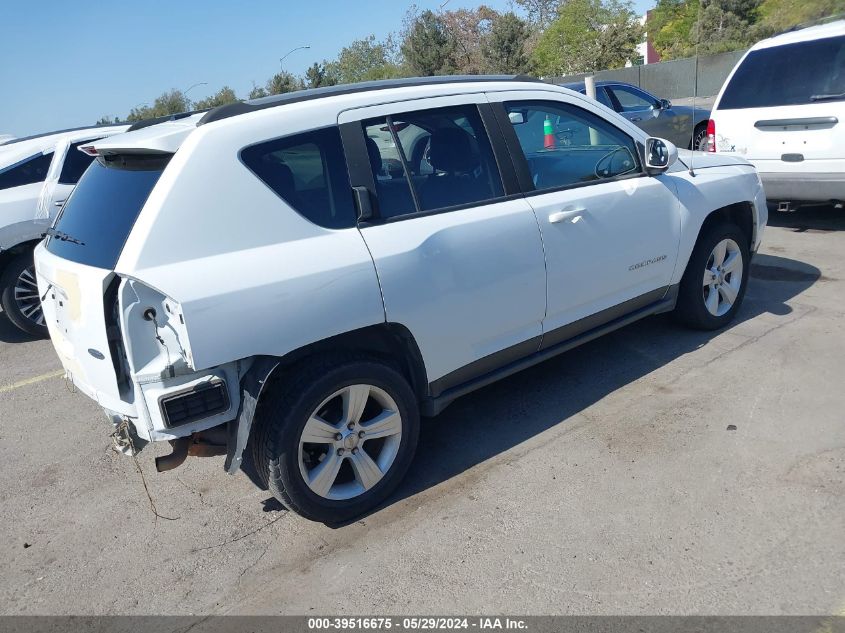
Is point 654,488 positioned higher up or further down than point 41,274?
further down

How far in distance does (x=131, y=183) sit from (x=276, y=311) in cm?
89

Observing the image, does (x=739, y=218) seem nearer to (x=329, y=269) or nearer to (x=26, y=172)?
(x=329, y=269)

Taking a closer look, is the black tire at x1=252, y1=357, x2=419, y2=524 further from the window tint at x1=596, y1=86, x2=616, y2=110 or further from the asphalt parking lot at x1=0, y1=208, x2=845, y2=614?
the window tint at x1=596, y1=86, x2=616, y2=110

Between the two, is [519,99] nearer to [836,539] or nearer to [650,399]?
[650,399]

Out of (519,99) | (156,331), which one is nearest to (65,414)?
(156,331)

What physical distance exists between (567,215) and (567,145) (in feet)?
2.65

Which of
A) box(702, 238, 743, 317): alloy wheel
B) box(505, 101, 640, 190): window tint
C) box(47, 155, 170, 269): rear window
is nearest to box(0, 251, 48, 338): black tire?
box(47, 155, 170, 269): rear window

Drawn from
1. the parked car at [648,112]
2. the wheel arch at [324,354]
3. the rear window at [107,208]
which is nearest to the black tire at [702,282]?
the wheel arch at [324,354]

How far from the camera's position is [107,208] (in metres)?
3.05

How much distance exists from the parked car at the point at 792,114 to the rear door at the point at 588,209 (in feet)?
11.0

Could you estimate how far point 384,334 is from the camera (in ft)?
10.8

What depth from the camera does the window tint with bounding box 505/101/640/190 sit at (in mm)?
3906

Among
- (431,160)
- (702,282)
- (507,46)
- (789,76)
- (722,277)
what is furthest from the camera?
(507,46)

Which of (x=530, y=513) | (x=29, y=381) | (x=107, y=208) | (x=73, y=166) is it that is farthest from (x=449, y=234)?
(x=73, y=166)
